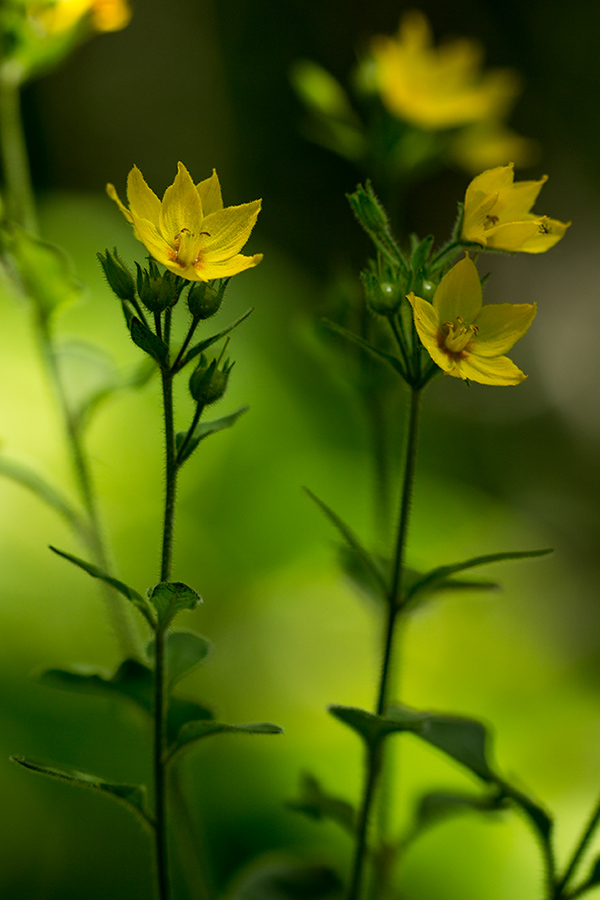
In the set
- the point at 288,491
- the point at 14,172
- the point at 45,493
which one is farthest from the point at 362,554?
the point at 288,491

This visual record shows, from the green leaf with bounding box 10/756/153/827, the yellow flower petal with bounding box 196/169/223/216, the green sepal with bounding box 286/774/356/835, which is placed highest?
the yellow flower petal with bounding box 196/169/223/216

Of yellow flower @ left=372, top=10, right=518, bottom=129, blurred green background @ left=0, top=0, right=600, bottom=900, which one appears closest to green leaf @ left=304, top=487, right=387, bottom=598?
blurred green background @ left=0, top=0, right=600, bottom=900

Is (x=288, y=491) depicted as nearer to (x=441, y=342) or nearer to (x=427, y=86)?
(x=427, y=86)

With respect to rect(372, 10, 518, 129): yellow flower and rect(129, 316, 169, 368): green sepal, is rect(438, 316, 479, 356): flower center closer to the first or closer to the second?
rect(129, 316, 169, 368): green sepal

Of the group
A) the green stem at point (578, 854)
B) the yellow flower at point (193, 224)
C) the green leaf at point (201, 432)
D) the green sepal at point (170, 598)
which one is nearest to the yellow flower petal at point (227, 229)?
the yellow flower at point (193, 224)

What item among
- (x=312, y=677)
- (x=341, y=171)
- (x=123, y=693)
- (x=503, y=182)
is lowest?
(x=312, y=677)

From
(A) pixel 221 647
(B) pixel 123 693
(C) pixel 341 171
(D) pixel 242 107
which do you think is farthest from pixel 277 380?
(B) pixel 123 693

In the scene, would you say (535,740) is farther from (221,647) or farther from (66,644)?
(66,644)
